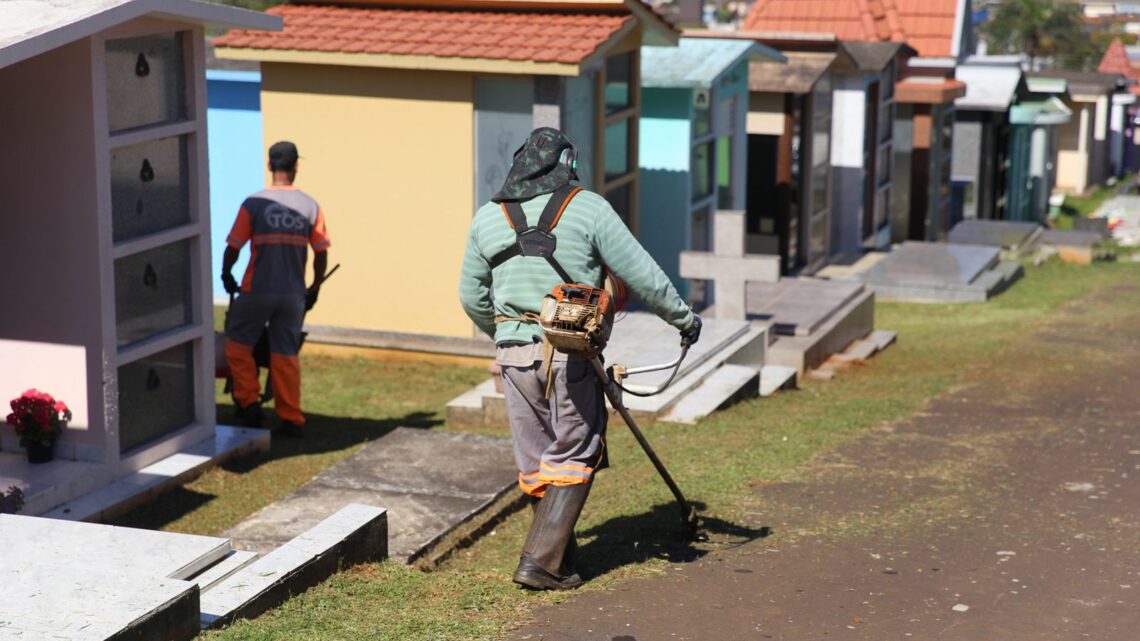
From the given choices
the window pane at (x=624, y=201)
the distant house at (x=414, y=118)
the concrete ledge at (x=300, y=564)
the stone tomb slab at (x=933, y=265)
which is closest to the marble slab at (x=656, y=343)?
the window pane at (x=624, y=201)

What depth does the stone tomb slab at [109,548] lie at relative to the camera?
16.2 ft

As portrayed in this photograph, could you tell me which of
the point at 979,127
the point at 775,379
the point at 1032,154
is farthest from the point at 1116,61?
the point at 775,379

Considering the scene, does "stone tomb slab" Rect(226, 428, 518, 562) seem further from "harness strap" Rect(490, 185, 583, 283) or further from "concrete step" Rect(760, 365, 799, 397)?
"concrete step" Rect(760, 365, 799, 397)

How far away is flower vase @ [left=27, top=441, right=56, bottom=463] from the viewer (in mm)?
7382

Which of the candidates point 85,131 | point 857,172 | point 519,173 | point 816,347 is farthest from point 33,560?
point 857,172

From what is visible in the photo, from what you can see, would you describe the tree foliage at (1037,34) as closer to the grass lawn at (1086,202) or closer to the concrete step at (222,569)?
the grass lawn at (1086,202)

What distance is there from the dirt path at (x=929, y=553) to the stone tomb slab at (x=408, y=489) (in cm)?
125

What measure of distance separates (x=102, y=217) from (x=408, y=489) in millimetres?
1980

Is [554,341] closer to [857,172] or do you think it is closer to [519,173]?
[519,173]

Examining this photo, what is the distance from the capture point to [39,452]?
7.40m

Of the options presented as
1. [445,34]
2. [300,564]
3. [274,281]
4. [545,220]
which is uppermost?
[445,34]

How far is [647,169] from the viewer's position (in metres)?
14.1

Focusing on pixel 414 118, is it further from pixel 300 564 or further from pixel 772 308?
pixel 300 564

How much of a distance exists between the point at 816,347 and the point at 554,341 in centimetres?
811
